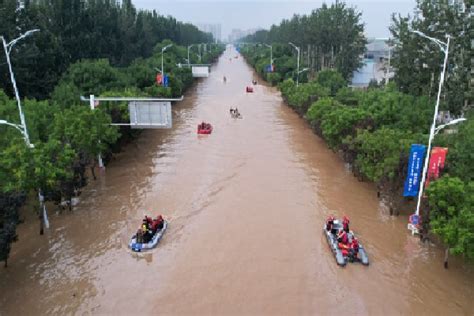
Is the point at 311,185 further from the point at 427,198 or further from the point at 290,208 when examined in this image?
the point at 427,198

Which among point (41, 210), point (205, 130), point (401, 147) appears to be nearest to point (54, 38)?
point (205, 130)

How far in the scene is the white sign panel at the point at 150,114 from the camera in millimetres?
28953

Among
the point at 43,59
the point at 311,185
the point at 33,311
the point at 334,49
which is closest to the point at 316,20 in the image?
the point at 334,49

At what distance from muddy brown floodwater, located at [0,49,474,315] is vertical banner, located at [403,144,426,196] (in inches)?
→ 102

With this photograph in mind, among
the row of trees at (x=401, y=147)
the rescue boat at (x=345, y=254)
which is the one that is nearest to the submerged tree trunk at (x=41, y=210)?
the rescue boat at (x=345, y=254)

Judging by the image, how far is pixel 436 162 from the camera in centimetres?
2056

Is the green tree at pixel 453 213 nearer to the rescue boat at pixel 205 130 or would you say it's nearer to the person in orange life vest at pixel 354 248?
the person in orange life vest at pixel 354 248

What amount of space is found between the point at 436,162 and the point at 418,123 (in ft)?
33.3

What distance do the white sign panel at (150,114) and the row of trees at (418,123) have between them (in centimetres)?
1175

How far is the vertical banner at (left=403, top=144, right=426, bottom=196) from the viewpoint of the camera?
21.0m

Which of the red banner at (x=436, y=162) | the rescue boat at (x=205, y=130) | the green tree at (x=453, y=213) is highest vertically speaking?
the red banner at (x=436, y=162)

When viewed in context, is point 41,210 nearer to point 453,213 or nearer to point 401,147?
point 453,213

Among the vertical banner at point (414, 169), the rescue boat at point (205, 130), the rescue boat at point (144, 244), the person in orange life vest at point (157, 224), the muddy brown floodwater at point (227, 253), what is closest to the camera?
the muddy brown floodwater at point (227, 253)

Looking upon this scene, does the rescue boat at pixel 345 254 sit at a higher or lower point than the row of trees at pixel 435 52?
lower
